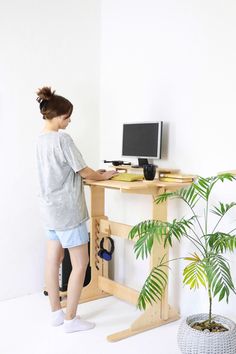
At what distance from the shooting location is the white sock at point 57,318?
2518 mm

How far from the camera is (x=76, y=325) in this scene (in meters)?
2.45

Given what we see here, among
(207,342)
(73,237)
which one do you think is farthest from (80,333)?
(207,342)

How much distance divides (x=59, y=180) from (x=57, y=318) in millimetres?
905

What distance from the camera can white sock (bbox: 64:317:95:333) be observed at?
2426 millimetres

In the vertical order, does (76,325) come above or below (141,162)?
below

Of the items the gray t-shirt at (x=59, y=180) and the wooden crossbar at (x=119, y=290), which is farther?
the wooden crossbar at (x=119, y=290)

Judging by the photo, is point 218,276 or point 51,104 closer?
point 218,276

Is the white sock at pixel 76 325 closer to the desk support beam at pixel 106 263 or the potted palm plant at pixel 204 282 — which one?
the desk support beam at pixel 106 263

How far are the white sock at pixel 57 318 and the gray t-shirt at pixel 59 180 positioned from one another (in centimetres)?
57

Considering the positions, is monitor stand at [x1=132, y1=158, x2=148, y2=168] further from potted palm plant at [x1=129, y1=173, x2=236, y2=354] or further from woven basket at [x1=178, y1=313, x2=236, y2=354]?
woven basket at [x1=178, y1=313, x2=236, y2=354]

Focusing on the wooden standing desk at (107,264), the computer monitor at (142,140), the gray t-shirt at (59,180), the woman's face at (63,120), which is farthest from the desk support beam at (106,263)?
the woman's face at (63,120)

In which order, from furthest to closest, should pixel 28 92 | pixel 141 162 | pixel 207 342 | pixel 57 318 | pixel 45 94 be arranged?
pixel 28 92
pixel 141 162
pixel 57 318
pixel 45 94
pixel 207 342

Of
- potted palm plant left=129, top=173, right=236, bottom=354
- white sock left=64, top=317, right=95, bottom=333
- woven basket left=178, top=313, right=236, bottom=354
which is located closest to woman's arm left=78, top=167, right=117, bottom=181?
potted palm plant left=129, top=173, right=236, bottom=354

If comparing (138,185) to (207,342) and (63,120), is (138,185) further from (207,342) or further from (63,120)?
(207,342)
